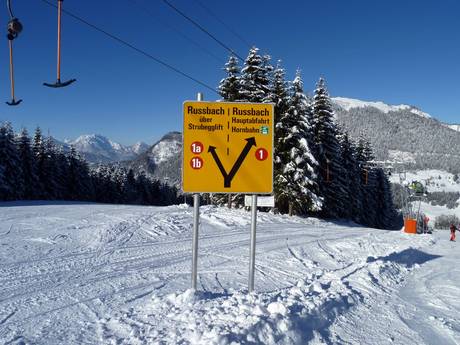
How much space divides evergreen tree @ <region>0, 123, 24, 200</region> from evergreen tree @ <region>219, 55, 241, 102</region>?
25908 millimetres

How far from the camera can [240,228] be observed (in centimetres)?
1772

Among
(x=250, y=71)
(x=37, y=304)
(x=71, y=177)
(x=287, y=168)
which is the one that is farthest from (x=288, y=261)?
(x=71, y=177)

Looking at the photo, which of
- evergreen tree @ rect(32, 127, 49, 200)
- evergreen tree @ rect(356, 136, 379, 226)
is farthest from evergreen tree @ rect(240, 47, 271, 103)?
evergreen tree @ rect(32, 127, 49, 200)

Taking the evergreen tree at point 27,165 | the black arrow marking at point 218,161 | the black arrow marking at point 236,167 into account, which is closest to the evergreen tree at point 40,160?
the evergreen tree at point 27,165

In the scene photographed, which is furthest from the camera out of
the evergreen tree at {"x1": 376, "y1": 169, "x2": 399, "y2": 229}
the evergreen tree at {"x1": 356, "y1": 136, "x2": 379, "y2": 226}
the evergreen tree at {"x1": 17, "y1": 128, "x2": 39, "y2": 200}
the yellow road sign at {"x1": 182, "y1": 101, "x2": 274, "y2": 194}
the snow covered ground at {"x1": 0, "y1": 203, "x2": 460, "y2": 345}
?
the evergreen tree at {"x1": 376, "y1": 169, "x2": 399, "y2": 229}

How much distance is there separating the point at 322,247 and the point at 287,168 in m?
15.0

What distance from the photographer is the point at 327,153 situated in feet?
114

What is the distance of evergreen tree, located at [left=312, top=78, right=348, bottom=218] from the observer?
33.8m

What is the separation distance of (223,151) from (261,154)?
594 mm

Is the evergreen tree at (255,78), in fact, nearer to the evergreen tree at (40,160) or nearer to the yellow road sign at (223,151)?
the yellow road sign at (223,151)

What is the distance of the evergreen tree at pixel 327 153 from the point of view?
3381 centimetres

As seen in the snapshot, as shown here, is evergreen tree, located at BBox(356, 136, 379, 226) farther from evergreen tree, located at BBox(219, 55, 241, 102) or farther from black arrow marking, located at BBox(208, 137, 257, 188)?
black arrow marking, located at BBox(208, 137, 257, 188)

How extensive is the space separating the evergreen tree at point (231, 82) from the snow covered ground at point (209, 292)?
57.4ft

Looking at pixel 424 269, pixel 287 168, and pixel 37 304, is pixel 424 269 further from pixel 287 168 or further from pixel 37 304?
pixel 287 168
